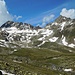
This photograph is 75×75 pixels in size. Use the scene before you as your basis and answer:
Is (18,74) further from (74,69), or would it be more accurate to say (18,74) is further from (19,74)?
(74,69)

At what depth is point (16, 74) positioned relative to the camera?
70.1m

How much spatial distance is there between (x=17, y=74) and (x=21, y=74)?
3386 millimetres

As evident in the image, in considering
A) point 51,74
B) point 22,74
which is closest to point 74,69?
point 51,74

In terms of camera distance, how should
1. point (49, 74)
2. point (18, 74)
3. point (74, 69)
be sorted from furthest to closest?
point (74, 69)
point (49, 74)
point (18, 74)

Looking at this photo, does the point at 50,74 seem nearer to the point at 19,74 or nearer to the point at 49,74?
the point at 49,74

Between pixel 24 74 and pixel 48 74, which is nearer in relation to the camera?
pixel 24 74

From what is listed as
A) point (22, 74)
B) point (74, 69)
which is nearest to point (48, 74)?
point (22, 74)

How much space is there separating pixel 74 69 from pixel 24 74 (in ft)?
370

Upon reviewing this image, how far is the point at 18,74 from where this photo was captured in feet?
229

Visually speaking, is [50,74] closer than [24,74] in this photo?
No

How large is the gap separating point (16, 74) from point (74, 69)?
116099 millimetres

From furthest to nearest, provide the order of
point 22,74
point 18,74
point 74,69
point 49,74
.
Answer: point 74,69
point 49,74
point 22,74
point 18,74

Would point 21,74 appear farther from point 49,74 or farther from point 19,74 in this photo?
point 49,74

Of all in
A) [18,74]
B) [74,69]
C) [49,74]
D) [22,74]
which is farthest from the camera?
[74,69]
